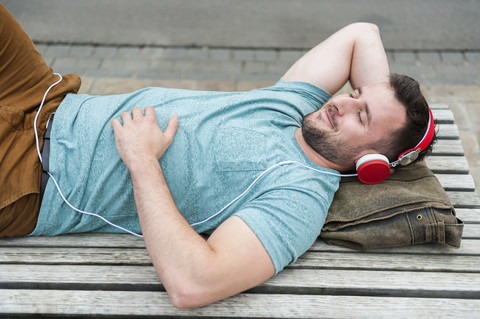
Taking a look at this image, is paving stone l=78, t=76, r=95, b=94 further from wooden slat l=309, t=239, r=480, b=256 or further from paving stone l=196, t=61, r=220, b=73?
wooden slat l=309, t=239, r=480, b=256

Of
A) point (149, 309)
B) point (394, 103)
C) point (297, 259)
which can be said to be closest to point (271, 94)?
→ point (394, 103)

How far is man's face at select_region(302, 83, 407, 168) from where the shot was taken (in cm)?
238

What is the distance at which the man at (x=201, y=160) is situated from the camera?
1.98m

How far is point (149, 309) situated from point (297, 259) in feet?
2.38

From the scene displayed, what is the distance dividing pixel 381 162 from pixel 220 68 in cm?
277

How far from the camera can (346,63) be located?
294 centimetres

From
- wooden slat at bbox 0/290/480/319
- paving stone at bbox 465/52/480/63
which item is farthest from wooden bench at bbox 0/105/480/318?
paving stone at bbox 465/52/480/63

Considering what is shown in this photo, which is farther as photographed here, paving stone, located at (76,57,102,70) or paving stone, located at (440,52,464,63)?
paving stone, located at (440,52,464,63)

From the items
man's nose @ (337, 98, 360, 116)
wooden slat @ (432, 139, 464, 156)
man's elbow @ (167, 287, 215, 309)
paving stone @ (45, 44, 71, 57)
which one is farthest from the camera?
paving stone @ (45, 44, 71, 57)

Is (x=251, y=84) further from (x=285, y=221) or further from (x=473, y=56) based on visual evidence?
(x=285, y=221)

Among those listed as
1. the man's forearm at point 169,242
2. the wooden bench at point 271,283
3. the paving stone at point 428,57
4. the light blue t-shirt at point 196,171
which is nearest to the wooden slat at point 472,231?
the wooden bench at point 271,283

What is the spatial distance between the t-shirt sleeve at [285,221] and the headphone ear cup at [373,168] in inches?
11.7

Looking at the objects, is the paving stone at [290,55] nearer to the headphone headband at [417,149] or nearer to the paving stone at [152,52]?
the paving stone at [152,52]

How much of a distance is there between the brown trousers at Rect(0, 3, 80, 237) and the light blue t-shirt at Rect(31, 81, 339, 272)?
0.08 metres
